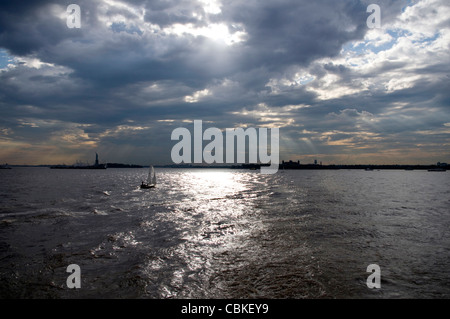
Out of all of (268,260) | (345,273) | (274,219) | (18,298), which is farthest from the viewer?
(274,219)

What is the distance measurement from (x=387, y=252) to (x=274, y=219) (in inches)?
461

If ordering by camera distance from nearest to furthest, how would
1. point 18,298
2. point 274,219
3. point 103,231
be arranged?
point 18,298
point 103,231
point 274,219

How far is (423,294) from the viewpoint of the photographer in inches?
419

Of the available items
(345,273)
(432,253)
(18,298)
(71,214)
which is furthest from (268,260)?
(71,214)

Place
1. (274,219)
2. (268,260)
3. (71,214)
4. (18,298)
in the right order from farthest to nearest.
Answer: (71,214), (274,219), (268,260), (18,298)

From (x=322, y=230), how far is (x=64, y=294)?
1920 cm

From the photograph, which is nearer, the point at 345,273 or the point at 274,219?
the point at 345,273

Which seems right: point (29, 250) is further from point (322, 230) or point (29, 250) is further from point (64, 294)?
point (322, 230)

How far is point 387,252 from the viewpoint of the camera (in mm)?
16094

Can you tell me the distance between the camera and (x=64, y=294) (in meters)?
10.6
